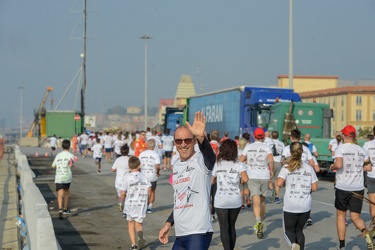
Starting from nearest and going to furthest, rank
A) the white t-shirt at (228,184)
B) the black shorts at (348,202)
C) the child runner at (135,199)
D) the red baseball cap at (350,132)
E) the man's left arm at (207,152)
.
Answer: the man's left arm at (207,152)
the white t-shirt at (228,184)
the black shorts at (348,202)
the red baseball cap at (350,132)
the child runner at (135,199)

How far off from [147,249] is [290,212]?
290 centimetres

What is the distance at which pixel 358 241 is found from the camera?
12141 millimetres

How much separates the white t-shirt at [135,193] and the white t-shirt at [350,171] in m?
2.97

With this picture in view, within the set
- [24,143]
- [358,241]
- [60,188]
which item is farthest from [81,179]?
[24,143]

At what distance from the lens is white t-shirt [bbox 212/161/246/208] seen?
1007cm

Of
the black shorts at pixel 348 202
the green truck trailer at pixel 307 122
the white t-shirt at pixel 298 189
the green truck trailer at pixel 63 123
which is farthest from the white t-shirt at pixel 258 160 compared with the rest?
the green truck trailer at pixel 63 123

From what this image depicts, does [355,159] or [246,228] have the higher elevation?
[355,159]

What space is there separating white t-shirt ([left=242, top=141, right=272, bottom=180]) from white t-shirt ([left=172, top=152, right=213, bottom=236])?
6.43 m

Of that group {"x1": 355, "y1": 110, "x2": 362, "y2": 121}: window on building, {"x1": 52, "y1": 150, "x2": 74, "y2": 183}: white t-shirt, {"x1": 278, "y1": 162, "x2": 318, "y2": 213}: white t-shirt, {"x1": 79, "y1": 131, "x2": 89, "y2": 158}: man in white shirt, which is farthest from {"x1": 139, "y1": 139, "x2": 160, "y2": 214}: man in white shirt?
{"x1": 355, "y1": 110, "x2": 362, "y2": 121}: window on building

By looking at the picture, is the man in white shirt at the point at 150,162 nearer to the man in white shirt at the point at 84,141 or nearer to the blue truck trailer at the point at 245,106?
the blue truck trailer at the point at 245,106

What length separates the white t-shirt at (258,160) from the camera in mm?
13055

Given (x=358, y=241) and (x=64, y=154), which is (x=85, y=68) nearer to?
(x=64, y=154)

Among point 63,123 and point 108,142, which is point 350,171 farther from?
point 63,123

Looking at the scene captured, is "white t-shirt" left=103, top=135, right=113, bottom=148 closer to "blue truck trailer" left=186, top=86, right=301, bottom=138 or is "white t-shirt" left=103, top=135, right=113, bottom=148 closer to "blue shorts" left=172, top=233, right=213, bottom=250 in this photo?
"blue truck trailer" left=186, top=86, right=301, bottom=138
